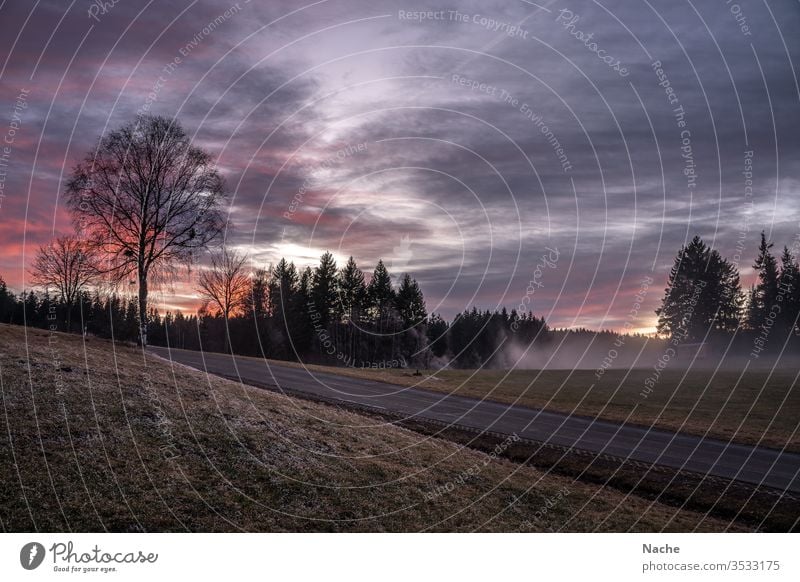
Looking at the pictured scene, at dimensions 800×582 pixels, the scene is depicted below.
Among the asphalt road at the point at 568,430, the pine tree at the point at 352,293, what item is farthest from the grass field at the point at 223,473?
the pine tree at the point at 352,293

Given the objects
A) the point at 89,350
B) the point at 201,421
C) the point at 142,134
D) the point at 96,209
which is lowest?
the point at 201,421

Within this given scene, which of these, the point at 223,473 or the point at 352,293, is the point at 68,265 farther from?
the point at 352,293

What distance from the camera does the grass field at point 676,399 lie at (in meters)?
33.9

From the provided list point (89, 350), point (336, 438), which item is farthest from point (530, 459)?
point (89, 350)

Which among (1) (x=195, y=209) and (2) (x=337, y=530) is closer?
(2) (x=337, y=530)

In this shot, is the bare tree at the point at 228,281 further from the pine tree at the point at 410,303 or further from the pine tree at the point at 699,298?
the pine tree at the point at 699,298

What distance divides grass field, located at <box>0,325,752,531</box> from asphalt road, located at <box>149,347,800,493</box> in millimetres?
6966

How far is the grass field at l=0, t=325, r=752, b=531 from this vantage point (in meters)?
10.9

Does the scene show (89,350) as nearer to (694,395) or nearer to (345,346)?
(694,395)

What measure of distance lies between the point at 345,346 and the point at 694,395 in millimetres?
56650

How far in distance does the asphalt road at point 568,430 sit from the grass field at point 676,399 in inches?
98.5

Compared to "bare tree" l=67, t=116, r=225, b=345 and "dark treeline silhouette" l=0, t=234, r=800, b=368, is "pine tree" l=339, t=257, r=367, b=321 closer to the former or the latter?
"dark treeline silhouette" l=0, t=234, r=800, b=368

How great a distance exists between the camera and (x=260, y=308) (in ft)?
315

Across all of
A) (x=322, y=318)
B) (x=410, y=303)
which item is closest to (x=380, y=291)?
(x=410, y=303)
